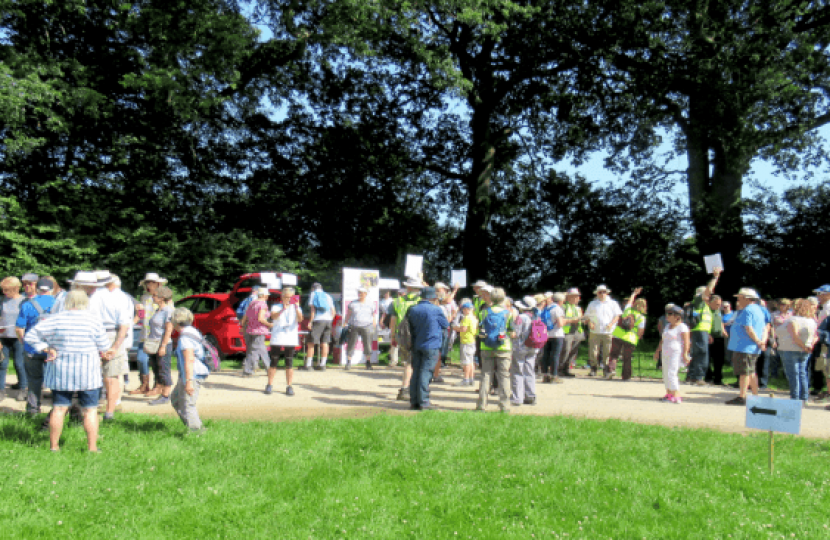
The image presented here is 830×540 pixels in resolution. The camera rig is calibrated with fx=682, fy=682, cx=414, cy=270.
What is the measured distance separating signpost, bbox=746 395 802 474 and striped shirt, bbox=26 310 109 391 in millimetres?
6456

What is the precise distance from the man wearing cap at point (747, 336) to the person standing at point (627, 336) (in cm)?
289

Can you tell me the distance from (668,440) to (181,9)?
17747 mm

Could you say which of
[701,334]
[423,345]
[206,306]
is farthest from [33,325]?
[701,334]

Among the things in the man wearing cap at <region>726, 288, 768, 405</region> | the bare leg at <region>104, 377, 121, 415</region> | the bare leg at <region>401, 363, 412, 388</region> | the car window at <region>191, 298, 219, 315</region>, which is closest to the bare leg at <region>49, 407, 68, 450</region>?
the bare leg at <region>104, 377, 121, 415</region>

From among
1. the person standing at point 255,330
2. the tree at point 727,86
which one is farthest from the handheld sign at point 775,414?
the tree at point 727,86

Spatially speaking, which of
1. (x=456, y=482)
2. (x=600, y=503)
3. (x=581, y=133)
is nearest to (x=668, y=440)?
(x=600, y=503)

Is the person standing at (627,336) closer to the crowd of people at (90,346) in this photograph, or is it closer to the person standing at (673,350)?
the person standing at (673,350)

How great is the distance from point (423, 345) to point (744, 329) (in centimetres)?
495

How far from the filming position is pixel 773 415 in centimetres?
667

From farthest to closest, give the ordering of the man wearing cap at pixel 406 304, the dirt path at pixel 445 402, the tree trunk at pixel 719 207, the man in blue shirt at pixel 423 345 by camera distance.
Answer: the tree trunk at pixel 719 207 < the man wearing cap at pixel 406 304 < the man in blue shirt at pixel 423 345 < the dirt path at pixel 445 402

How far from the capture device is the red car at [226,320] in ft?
48.1

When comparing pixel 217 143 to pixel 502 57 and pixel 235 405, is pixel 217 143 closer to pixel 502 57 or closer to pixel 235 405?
pixel 502 57

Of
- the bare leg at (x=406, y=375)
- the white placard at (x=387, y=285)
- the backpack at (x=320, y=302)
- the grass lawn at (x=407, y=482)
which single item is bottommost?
the grass lawn at (x=407, y=482)

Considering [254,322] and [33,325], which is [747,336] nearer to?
[254,322]
